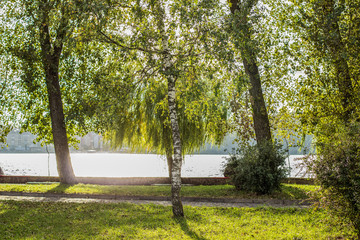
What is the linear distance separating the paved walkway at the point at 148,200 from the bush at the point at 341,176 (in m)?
4.60

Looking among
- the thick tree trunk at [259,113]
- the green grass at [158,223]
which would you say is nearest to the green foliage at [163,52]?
the green grass at [158,223]

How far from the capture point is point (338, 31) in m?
14.7

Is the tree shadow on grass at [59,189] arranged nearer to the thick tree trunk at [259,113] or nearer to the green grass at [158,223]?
the green grass at [158,223]

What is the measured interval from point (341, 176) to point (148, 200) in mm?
8071

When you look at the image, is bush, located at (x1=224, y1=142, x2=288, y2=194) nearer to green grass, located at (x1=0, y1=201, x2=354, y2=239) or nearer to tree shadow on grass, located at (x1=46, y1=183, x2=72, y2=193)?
green grass, located at (x1=0, y1=201, x2=354, y2=239)

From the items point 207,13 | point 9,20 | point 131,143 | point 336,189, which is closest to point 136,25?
point 207,13

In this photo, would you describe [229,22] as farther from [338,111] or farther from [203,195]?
[338,111]

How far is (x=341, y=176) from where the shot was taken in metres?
6.04

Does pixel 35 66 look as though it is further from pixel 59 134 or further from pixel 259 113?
pixel 259 113

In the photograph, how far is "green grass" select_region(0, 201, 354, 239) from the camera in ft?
24.0

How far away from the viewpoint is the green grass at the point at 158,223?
7.33 metres

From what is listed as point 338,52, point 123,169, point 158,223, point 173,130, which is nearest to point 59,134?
point 173,130

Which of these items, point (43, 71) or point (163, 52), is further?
point (43, 71)

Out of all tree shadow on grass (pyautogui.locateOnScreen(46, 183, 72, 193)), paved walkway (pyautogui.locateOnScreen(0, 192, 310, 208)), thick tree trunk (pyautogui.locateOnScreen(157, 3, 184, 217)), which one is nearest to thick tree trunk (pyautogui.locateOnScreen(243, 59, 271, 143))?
paved walkway (pyautogui.locateOnScreen(0, 192, 310, 208))
